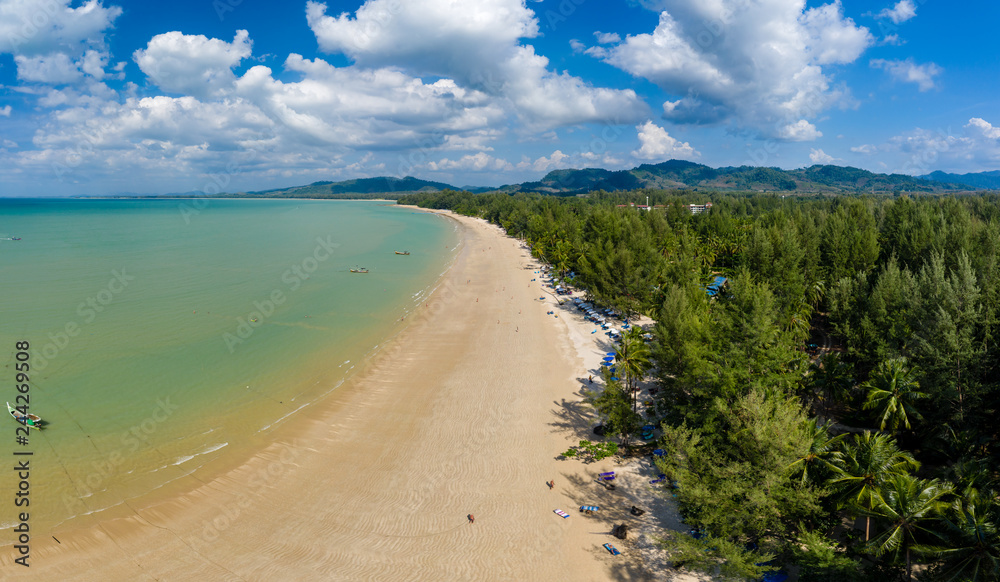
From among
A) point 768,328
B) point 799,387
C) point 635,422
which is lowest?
point 635,422

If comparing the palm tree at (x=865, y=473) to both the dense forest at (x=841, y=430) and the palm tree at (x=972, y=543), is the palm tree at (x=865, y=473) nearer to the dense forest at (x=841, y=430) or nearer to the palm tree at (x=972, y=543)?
the dense forest at (x=841, y=430)

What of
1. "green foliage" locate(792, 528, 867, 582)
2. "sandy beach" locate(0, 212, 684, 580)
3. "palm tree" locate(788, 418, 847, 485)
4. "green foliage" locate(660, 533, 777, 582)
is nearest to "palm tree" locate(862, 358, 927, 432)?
"palm tree" locate(788, 418, 847, 485)

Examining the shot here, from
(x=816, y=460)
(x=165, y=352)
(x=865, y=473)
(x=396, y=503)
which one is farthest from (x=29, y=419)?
(x=865, y=473)

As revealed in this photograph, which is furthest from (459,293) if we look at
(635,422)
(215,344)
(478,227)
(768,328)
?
(478,227)

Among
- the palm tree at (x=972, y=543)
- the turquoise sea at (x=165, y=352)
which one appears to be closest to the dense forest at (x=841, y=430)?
the palm tree at (x=972, y=543)

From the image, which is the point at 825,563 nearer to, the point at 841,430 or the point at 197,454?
the point at 841,430

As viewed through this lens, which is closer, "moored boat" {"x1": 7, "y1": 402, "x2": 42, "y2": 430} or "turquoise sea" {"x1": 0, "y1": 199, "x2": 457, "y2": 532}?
"turquoise sea" {"x1": 0, "y1": 199, "x2": 457, "y2": 532}

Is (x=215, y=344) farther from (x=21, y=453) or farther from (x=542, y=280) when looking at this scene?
(x=542, y=280)

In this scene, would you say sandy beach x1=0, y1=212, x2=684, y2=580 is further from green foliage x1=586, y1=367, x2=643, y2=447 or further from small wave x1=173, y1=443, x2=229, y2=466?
small wave x1=173, y1=443, x2=229, y2=466
